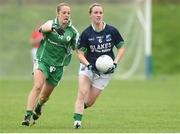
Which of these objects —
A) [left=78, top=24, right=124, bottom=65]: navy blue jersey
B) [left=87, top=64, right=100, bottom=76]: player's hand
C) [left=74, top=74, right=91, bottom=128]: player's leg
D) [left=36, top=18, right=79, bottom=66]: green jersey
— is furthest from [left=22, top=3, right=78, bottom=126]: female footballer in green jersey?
[left=74, top=74, right=91, bottom=128]: player's leg

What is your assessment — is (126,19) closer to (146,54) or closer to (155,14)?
(146,54)

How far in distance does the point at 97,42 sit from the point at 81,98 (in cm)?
108

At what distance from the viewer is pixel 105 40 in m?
14.2

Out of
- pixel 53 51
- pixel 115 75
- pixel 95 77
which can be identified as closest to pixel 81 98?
pixel 95 77

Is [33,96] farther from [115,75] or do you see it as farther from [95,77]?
[115,75]

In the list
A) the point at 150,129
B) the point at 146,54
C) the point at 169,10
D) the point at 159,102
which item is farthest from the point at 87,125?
the point at 169,10

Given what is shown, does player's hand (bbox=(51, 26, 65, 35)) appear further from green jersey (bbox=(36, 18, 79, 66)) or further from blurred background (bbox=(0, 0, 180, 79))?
blurred background (bbox=(0, 0, 180, 79))

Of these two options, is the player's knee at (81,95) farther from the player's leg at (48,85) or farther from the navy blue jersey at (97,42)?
the player's leg at (48,85)

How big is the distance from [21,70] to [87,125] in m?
19.3

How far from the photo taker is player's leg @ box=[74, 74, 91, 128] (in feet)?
44.9

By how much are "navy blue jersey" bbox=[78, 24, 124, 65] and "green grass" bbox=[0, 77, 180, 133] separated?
131cm

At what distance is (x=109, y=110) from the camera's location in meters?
17.9

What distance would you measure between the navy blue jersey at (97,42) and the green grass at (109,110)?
4.29 ft

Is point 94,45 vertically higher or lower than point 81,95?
higher
